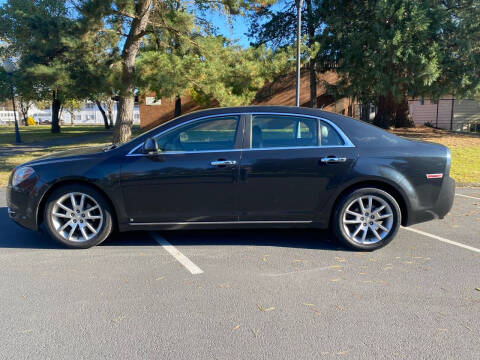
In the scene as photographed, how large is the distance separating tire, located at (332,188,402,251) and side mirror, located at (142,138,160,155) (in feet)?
7.23

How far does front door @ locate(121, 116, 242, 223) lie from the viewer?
441cm

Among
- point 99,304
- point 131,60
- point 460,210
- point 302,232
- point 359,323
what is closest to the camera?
point 359,323

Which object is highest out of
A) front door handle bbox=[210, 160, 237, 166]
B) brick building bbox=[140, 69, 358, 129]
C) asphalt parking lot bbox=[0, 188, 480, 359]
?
brick building bbox=[140, 69, 358, 129]

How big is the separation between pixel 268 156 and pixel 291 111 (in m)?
0.65

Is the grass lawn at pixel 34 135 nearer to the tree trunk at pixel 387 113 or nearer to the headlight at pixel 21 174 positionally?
the headlight at pixel 21 174

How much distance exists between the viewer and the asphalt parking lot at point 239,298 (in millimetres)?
2701

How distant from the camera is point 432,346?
2.69 metres

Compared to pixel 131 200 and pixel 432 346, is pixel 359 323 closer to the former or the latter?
pixel 432 346

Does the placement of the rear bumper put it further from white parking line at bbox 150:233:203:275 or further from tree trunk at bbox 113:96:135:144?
tree trunk at bbox 113:96:135:144

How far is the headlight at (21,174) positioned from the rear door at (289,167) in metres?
2.47

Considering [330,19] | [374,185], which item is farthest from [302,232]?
[330,19]

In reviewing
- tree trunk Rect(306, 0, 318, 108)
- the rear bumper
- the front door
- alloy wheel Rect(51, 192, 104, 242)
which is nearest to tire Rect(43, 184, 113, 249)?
alloy wheel Rect(51, 192, 104, 242)

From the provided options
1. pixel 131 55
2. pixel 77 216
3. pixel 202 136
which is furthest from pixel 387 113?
pixel 77 216

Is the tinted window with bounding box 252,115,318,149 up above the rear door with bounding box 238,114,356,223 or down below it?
above
